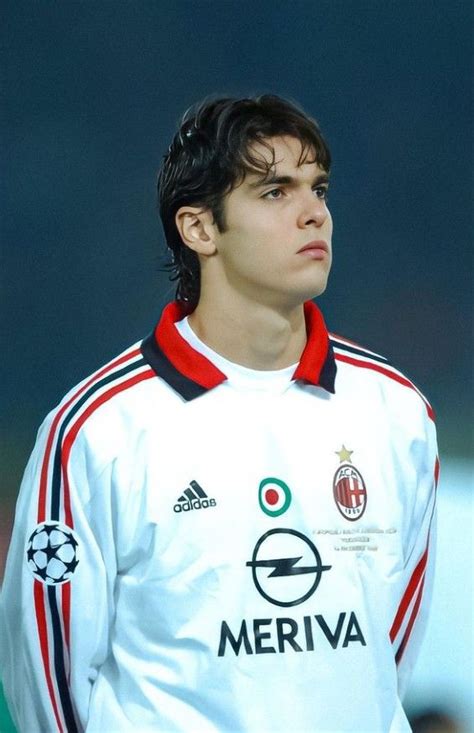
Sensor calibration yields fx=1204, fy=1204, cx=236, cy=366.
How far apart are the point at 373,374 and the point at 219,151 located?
18.1 inches

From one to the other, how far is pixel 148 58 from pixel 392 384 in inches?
33.0

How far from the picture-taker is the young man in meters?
1.85

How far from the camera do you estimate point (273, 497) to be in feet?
6.25

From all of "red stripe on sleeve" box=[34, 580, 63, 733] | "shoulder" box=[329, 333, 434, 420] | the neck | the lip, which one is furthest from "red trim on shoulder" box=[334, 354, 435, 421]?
"red stripe on sleeve" box=[34, 580, 63, 733]

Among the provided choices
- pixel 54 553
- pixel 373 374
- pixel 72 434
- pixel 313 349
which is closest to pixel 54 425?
pixel 72 434

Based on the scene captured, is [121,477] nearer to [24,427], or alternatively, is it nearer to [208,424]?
[208,424]

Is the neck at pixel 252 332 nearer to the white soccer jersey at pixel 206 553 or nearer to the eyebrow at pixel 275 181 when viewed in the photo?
the white soccer jersey at pixel 206 553

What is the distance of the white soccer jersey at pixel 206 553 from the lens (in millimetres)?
1842

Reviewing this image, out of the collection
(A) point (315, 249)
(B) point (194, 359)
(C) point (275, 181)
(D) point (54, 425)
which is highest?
(C) point (275, 181)

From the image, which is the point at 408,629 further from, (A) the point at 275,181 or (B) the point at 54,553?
(A) the point at 275,181

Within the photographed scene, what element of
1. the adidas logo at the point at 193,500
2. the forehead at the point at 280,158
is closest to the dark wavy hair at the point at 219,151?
the forehead at the point at 280,158

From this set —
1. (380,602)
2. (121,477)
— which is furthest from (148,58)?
(380,602)

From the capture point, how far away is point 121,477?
6.11 feet

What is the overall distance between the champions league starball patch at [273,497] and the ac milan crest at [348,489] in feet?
0.29
